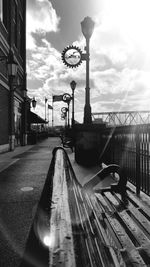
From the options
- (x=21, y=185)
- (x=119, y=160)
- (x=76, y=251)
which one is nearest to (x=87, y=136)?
(x=119, y=160)

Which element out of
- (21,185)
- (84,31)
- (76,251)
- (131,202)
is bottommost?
(21,185)

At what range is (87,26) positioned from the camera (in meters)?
8.04

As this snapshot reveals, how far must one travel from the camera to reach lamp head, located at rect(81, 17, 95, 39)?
7.99m

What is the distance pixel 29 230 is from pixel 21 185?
116 inches

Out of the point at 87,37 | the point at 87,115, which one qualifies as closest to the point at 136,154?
the point at 87,115

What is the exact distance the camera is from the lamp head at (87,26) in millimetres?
7988

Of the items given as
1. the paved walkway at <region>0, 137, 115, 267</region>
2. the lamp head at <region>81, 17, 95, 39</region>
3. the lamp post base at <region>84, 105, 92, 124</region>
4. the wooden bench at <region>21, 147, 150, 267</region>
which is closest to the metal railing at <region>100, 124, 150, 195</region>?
the wooden bench at <region>21, 147, 150, 267</region>

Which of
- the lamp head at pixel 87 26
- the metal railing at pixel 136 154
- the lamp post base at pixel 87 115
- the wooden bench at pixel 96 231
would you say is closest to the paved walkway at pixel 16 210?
the wooden bench at pixel 96 231

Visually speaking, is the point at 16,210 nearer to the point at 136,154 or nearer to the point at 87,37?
the point at 136,154

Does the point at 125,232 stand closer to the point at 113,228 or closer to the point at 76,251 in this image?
the point at 113,228

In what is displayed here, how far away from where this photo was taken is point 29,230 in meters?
3.08

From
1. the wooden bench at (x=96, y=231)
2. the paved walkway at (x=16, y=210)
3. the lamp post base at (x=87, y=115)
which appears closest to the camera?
the wooden bench at (x=96, y=231)

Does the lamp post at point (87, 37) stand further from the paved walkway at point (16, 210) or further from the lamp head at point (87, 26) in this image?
the paved walkway at point (16, 210)

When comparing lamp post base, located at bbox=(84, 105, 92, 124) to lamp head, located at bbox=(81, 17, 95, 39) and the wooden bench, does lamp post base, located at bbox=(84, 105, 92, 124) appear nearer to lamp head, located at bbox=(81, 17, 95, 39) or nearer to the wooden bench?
lamp head, located at bbox=(81, 17, 95, 39)
